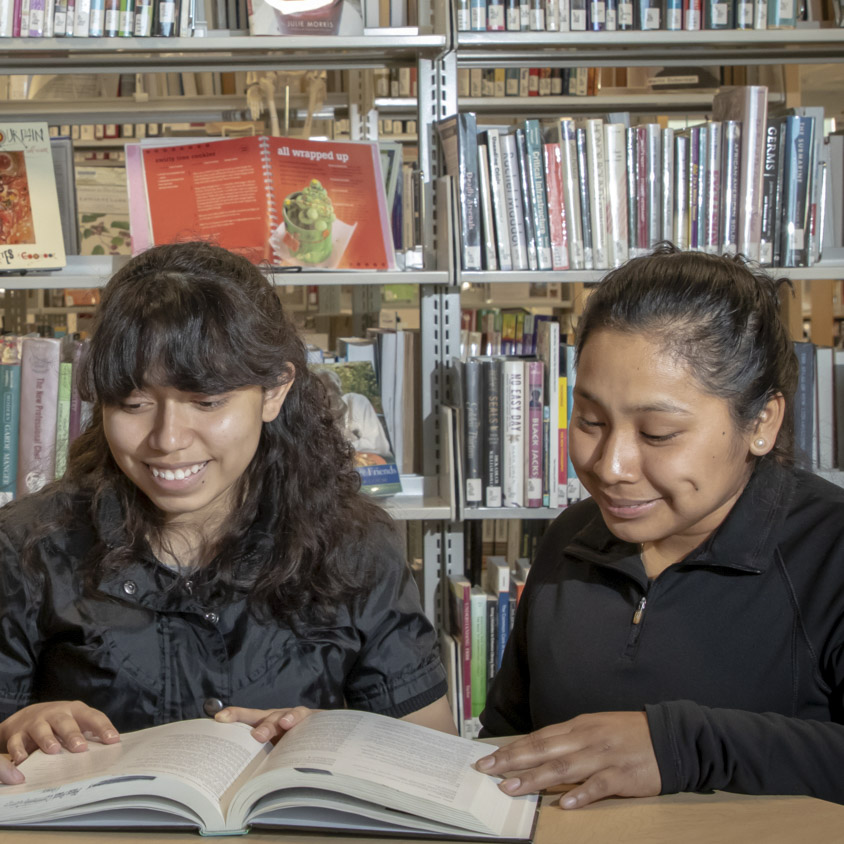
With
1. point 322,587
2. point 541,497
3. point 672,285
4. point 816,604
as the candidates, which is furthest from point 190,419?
point 541,497

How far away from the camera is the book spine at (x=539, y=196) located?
209 centimetres

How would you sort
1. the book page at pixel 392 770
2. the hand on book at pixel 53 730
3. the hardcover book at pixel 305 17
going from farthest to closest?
the hardcover book at pixel 305 17 < the hand on book at pixel 53 730 < the book page at pixel 392 770

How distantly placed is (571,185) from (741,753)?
57.7 inches

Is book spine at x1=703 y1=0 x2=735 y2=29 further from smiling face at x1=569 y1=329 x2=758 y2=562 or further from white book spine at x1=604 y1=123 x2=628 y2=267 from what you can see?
smiling face at x1=569 y1=329 x2=758 y2=562

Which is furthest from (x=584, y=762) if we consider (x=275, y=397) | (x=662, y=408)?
(x=275, y=397)

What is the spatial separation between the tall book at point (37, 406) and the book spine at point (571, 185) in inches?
43.5

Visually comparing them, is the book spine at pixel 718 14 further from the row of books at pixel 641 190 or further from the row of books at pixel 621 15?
the row of books at pixel 641 190

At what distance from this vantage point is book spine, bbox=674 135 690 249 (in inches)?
82.8

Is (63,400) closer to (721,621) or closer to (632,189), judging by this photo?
(632,189)

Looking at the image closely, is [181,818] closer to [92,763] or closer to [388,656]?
[92,763]

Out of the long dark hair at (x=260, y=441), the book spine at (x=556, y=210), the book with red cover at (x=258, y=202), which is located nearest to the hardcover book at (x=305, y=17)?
the book with red cover at (x=258, y=202)

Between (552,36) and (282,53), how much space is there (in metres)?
0.61

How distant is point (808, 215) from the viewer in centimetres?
208

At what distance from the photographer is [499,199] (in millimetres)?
2092
